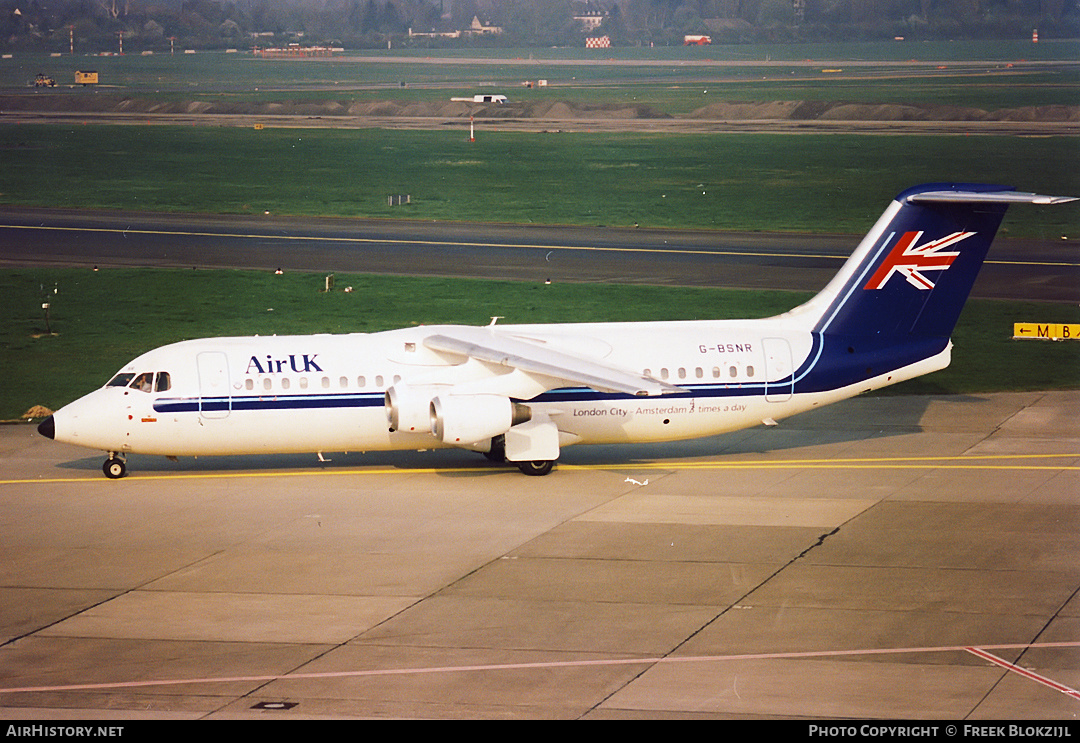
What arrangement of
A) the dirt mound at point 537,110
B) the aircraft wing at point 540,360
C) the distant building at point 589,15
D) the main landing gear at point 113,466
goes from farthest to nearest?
the distant building at point 589,15 → the dirt mound at point 537,110 → the main landing gear at point 113,466 → the aircraft wing at point 540,360

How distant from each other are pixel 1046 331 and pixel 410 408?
24.9 m

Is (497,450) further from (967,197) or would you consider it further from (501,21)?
(501,21)

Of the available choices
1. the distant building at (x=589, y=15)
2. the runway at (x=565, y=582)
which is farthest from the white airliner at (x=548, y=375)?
the distant building at (x=589, y=15)

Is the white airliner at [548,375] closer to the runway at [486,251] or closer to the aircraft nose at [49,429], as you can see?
the aircraft nose at [49,429]

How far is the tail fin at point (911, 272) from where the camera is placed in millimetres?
33094

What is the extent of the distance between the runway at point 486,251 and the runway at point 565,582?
20.9 m

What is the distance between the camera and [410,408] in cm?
3048

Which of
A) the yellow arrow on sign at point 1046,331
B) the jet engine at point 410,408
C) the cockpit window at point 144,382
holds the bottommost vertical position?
the yellow arrow on sign at point 1046,331

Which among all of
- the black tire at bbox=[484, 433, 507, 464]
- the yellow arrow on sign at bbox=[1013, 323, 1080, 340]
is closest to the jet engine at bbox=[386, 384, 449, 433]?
the black tire at bbox=[484, 433, 507, 464]

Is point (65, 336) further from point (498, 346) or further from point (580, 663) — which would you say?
point (580, 663)

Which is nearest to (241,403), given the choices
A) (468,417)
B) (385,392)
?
(385,392)

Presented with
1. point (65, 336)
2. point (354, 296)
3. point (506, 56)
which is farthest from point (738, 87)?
point (65, 336)

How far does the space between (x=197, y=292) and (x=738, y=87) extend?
291ft
